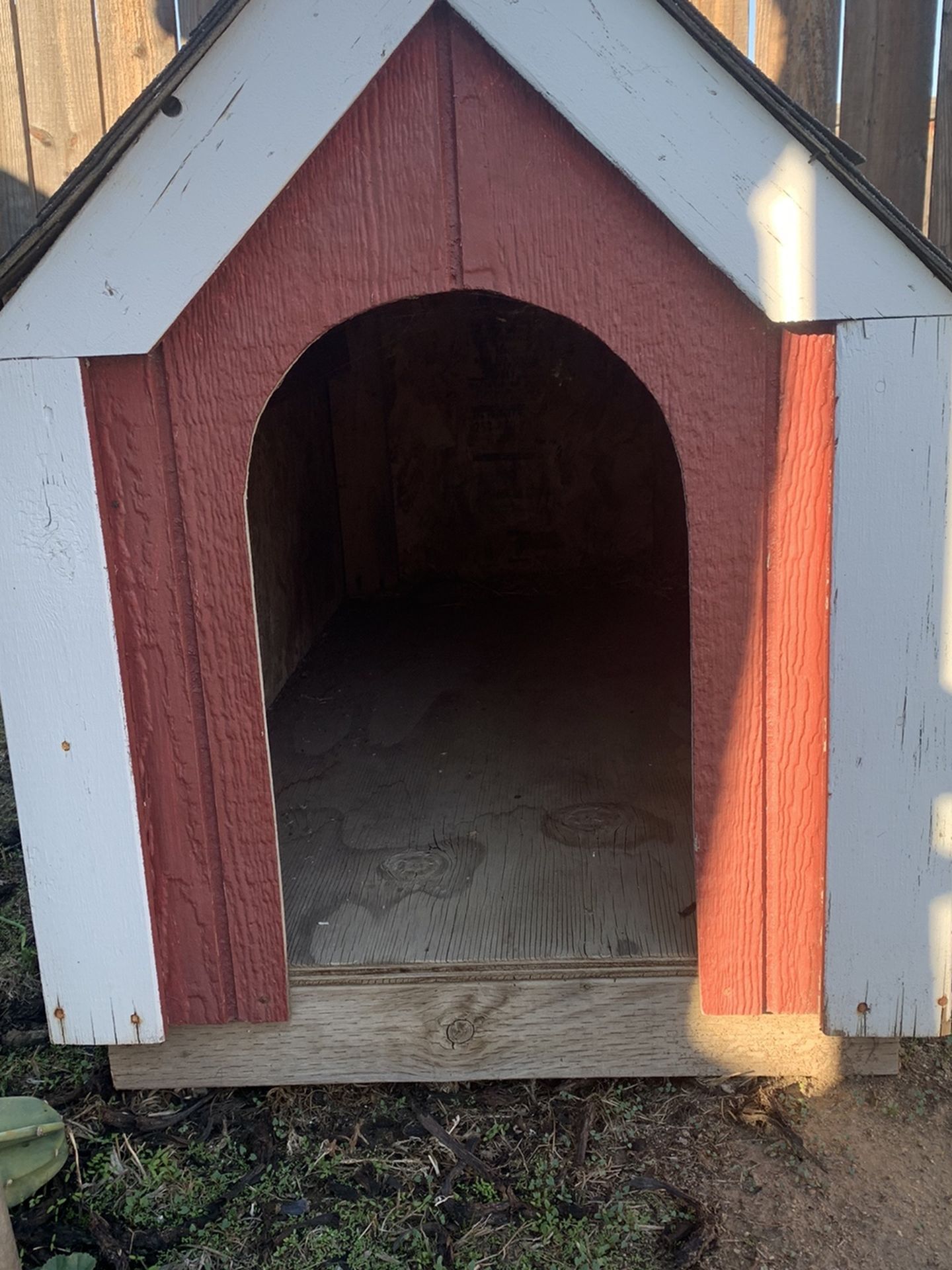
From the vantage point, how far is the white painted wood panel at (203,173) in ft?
5.66

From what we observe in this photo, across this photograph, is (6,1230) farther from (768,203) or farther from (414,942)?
(768,203)

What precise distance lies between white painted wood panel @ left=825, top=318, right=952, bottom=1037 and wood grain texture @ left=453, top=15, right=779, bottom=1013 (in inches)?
5.8

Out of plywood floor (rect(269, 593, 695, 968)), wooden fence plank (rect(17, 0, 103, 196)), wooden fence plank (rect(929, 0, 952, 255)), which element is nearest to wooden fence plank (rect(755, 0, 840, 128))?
wooden fence plank (rect(929, 0, 952, 255))

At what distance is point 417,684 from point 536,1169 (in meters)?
2.14

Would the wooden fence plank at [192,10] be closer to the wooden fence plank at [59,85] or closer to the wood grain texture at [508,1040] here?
the wooden fence plank at [59,85]

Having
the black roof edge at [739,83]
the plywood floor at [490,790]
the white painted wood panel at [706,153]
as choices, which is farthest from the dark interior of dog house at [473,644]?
the black roof edge at [739,83]

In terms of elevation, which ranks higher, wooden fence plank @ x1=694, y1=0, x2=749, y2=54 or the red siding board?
wooden fence plank @ x1=694, y1=0, x2=749, y2=54

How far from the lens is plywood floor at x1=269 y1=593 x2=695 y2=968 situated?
236 cm

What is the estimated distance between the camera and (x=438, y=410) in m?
4.92

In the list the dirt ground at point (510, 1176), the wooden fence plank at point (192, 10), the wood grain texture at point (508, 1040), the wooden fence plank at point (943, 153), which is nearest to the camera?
the dirt ground at point (510, 1176)

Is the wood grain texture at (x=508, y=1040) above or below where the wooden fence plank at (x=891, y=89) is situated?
below

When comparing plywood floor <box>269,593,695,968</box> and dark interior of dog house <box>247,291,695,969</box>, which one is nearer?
plywood floor <box>269,593,695,968</box>

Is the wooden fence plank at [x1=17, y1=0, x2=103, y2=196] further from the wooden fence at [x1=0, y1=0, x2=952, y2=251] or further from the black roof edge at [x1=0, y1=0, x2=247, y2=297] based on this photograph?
the black roof edge at [x1=0, y1=0, x2=247, y2=297]

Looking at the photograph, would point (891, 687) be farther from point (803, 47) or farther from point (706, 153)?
point (803, 47)
